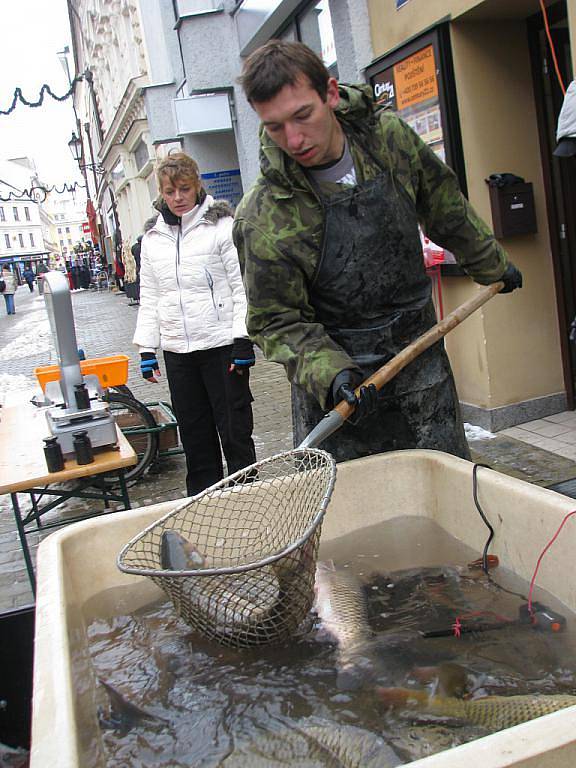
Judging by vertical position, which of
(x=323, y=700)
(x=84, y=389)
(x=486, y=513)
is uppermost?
(x=84, y=389)

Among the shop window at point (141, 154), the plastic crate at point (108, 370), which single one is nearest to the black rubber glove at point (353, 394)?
the plastic crate at point (108, 370)

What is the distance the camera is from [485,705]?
4.67 ft

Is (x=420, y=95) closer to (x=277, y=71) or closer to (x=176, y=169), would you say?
(x=176, y=169)

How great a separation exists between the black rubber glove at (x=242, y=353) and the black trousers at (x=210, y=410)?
0.10m

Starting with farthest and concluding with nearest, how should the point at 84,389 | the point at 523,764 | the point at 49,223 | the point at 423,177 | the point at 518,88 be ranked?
the point at 49,223, the point at 518,88, the point at 84,389, the point at 423,177, the point at 523,764

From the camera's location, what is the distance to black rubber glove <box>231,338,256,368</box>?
4.01 m

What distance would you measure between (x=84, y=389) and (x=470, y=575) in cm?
217

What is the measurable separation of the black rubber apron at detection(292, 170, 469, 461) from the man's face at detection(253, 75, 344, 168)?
0.17 metres

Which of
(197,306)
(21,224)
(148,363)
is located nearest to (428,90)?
(197,306)

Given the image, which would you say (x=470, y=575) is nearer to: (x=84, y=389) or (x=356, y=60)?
(x=84, y=389)

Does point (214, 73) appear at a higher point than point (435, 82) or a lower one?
higher

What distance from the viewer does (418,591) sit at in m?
1.98

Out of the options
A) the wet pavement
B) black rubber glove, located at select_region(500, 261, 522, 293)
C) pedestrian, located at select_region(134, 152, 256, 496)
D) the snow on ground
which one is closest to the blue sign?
the wet pavement

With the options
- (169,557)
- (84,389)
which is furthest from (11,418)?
(169,557)
